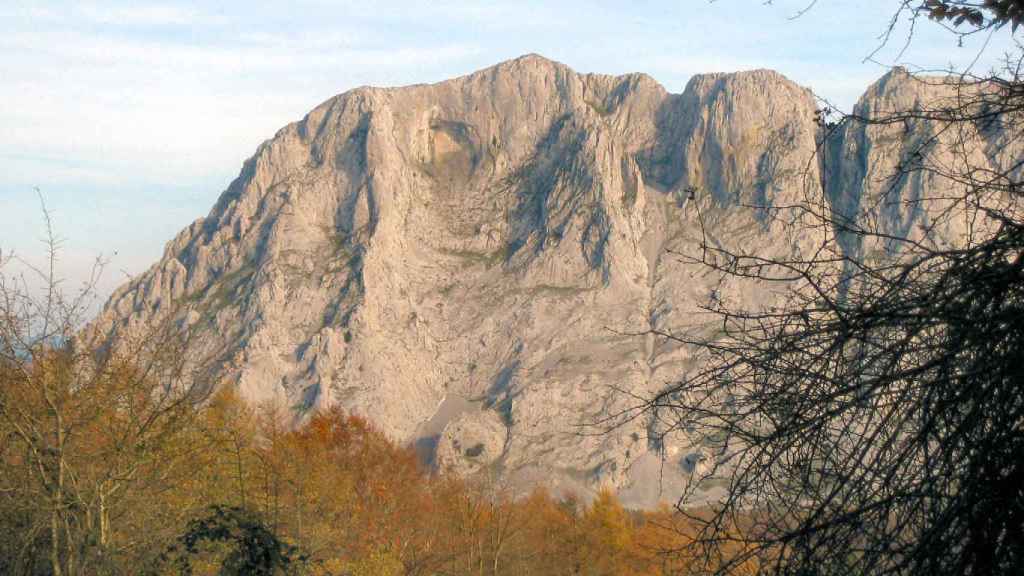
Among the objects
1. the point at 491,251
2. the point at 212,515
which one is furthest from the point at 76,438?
the point at 491,251

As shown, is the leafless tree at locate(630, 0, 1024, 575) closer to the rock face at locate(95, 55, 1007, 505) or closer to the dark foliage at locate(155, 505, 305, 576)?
the dark foliage at locate(155, 505, 305, 576)

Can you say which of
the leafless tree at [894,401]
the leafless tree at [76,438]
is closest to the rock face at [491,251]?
the leafless tree at [76,438]

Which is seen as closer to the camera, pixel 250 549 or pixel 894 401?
pixel 894 401

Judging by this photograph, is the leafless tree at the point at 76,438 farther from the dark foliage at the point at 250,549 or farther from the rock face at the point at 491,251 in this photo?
the rock face at the point at 491,251

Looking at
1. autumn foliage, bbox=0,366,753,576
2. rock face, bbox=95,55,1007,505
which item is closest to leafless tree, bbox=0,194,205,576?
autumn foliage, bbox=0,366,753,576

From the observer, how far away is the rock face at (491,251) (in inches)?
4906

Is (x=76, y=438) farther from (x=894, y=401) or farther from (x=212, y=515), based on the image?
(x=894, y=401)

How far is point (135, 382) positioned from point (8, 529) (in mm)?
2250

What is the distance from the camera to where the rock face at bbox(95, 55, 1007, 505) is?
125 meters

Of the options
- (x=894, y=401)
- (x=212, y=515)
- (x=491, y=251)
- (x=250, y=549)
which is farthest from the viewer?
(x=491, y=251)

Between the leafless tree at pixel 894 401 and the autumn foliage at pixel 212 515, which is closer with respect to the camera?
the leafless tree at pixel 894 401

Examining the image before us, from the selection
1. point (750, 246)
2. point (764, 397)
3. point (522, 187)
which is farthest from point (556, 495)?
point (764, 397)

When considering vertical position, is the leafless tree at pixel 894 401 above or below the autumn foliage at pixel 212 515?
above

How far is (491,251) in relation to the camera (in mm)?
147500
